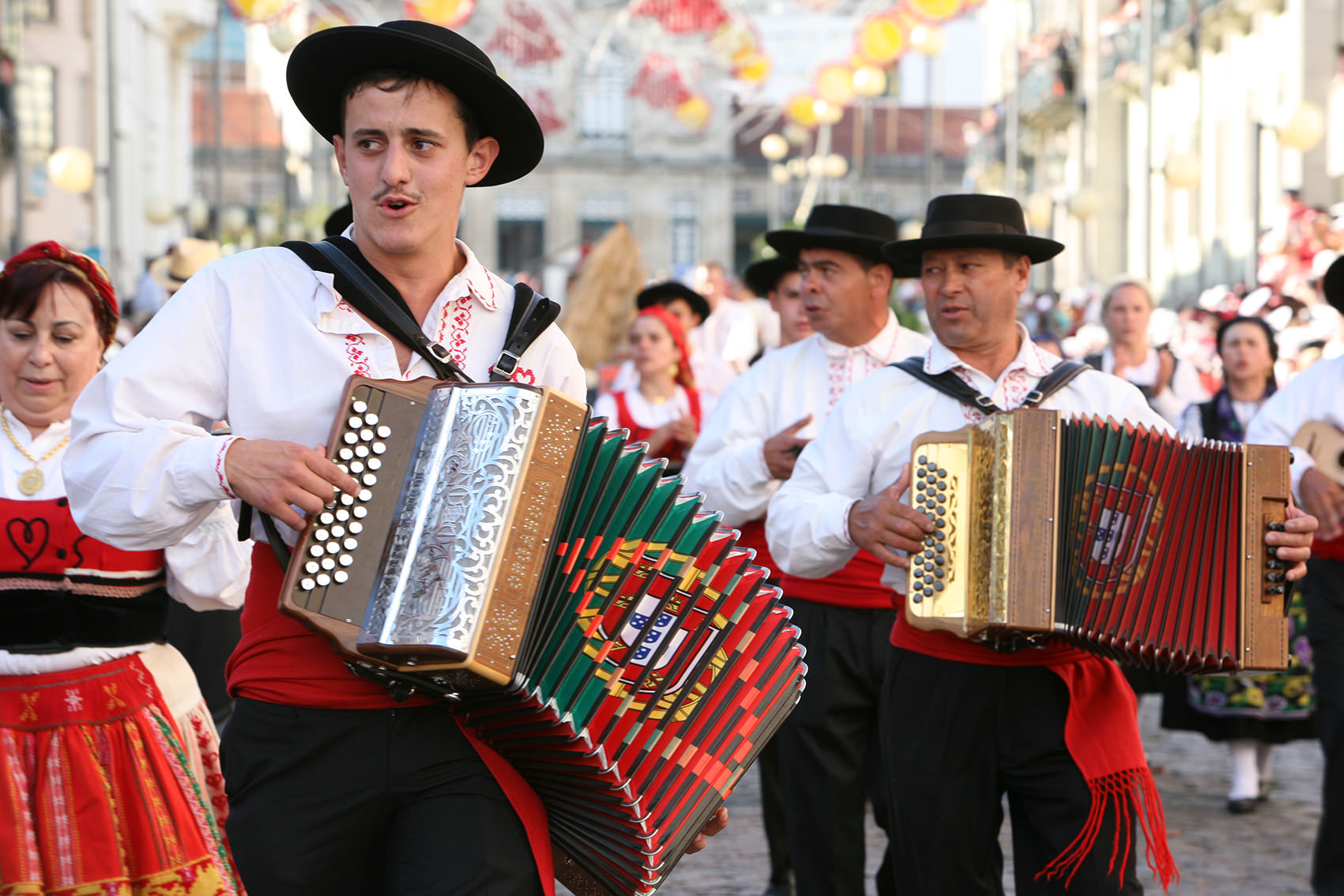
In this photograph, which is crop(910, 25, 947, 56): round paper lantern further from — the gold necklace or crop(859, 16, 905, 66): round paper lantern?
the gold necklace

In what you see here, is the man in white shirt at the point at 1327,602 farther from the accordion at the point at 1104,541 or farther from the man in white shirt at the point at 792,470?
the accordion at the point at 1104,541

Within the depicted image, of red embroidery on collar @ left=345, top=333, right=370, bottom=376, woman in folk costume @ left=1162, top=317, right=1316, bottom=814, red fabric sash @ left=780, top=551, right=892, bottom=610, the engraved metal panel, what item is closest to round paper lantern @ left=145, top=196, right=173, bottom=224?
woman in folk costume @ left=1162, top=317, right=1316, bottom=814

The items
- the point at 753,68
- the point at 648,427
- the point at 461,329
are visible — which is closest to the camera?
the point at 461,329

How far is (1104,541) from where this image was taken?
166 inches

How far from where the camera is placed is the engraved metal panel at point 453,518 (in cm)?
285

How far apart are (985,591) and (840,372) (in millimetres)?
2427

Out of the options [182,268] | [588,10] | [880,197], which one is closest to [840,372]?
[182,268]

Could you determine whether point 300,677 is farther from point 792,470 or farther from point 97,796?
point 792,470

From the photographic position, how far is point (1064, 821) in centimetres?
441

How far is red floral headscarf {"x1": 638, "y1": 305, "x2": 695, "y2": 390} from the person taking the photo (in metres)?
9.05

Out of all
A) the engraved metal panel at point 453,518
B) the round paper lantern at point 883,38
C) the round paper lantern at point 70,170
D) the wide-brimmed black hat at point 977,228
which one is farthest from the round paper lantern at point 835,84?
the engraved metal panel at point 453,518

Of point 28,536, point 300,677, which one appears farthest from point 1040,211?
point 300,677

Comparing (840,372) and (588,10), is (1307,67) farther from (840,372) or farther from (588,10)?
(588,10)

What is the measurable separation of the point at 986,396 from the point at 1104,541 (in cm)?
65
